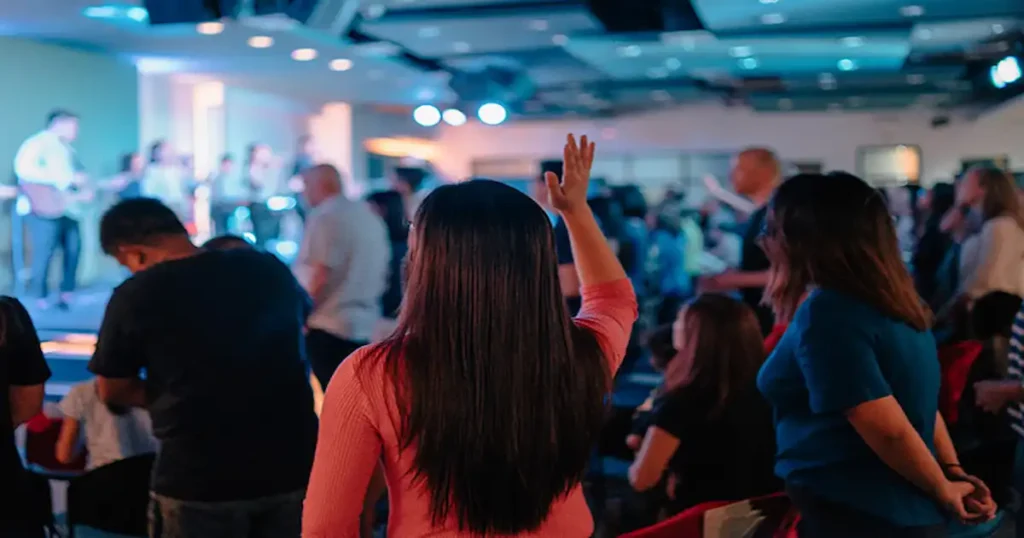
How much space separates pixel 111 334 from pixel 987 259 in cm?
358

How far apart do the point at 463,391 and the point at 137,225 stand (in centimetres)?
122

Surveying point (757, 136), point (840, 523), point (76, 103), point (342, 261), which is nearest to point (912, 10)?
point (342, 261)

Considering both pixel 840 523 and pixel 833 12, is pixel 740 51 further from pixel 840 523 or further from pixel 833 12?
pixel 840 523

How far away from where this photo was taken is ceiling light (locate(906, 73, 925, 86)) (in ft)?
34.6

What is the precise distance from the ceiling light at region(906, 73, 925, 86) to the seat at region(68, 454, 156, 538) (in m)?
10.1

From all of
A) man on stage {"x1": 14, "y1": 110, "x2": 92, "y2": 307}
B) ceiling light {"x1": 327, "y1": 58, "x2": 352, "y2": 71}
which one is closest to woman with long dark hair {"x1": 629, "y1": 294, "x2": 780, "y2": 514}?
man on stage {"x1": 14, "y1": 110, "x2": 92, "y2": 307}

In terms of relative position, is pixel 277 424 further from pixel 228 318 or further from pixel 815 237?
pixel 815 237

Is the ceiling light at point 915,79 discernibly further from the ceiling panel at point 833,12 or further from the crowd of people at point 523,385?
the crowd of people at point 523,385

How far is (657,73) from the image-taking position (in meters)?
10.9

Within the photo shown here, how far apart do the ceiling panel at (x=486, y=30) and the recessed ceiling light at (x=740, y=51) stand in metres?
1.67

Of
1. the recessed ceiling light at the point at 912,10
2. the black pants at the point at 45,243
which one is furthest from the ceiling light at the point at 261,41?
the recessed ceiling light at the point at 912,10

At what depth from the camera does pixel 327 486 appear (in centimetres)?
107

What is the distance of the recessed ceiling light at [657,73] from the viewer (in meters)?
10.6

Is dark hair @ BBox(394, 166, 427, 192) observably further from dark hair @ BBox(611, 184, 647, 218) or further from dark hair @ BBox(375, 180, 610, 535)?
dark hair @ BBox(375, 180, 610, 535)
